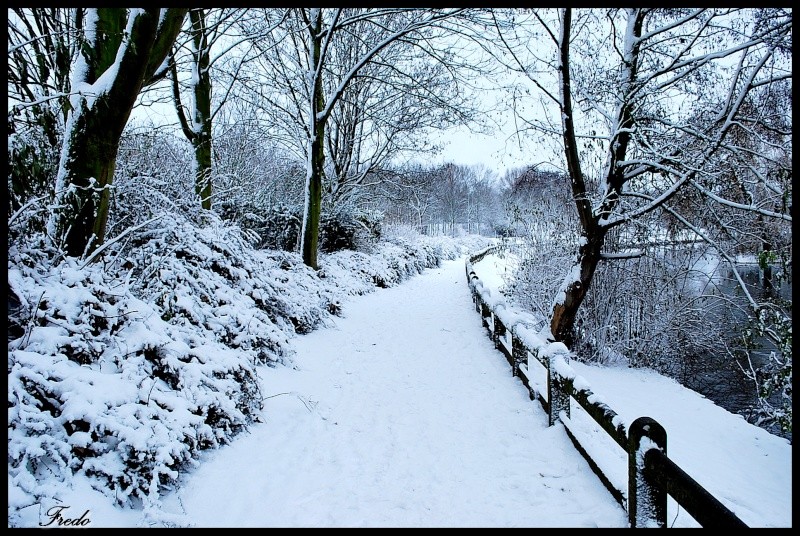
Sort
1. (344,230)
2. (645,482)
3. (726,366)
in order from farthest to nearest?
1. (344,230)
2. (726,366)
3. (645,482)

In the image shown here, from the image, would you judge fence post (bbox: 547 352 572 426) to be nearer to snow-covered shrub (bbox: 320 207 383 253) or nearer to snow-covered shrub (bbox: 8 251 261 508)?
snow-covered shrub (bbox: 8 251 261 508)

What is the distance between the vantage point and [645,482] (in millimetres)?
2615

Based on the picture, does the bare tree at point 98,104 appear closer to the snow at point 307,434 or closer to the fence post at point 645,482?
the snow at point 307,434

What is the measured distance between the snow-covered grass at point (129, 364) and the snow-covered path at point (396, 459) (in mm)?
364

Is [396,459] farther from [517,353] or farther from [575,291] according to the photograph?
[575,291]

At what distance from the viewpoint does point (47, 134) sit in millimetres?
4422

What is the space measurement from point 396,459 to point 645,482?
205cm

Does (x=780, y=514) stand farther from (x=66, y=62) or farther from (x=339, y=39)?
(x=339, y=39)

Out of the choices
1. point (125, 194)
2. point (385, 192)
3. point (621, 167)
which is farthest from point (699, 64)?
point (385, 192)

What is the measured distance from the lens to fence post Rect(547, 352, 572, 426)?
4426 millimetres

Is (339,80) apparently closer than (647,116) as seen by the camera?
→ No

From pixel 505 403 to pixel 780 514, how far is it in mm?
2731

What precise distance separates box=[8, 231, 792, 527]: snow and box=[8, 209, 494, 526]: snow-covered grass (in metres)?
0.02

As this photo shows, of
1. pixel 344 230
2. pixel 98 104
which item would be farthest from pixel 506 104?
pixel 344 230
